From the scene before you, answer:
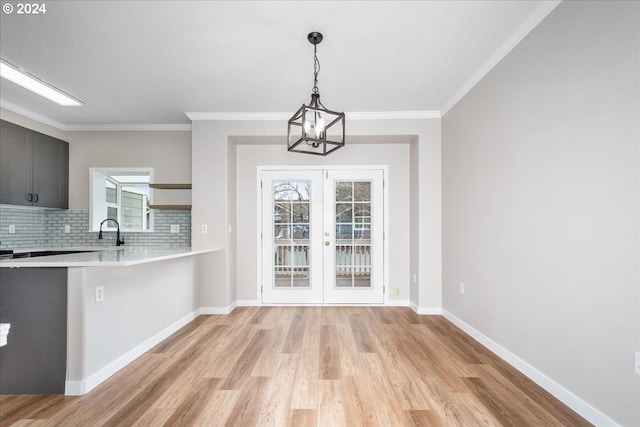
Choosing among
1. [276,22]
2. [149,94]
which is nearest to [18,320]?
[149,94]

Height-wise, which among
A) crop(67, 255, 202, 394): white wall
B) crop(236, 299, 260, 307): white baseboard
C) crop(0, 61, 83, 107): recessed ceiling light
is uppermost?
crop(0, 61, 83, 107): recessed ceiling light

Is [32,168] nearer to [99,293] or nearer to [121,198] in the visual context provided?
[121,198]

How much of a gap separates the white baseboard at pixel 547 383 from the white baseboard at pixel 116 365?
3.16 meters

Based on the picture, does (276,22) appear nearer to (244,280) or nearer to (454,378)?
(454,378)

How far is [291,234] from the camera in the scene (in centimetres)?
427

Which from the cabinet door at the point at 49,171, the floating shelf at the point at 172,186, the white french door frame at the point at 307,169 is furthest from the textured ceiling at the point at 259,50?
the floating shelf at the point at 172,186

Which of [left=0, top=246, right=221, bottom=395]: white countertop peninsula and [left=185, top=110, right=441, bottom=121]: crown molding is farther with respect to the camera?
[left=185, top=110, right=441, bottom=121]: crown molding

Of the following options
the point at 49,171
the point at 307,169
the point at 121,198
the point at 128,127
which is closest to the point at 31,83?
the point at 128,127

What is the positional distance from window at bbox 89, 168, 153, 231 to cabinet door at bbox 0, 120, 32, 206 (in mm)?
700

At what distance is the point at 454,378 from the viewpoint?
2158mm

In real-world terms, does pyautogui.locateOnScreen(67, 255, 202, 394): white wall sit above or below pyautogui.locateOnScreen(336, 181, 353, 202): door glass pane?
below

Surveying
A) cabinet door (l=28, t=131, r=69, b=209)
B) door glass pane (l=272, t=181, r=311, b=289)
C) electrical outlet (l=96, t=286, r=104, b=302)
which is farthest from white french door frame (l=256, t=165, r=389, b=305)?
cabinet door (l=28, t=131, r=69, b=209)

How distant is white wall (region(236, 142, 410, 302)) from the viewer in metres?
4.19

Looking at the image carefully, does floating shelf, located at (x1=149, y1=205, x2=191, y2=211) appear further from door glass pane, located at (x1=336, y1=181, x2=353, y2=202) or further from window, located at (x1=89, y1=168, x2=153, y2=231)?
door glass pane, located at (x1=336, y1=181, x2=353, y2=202)
